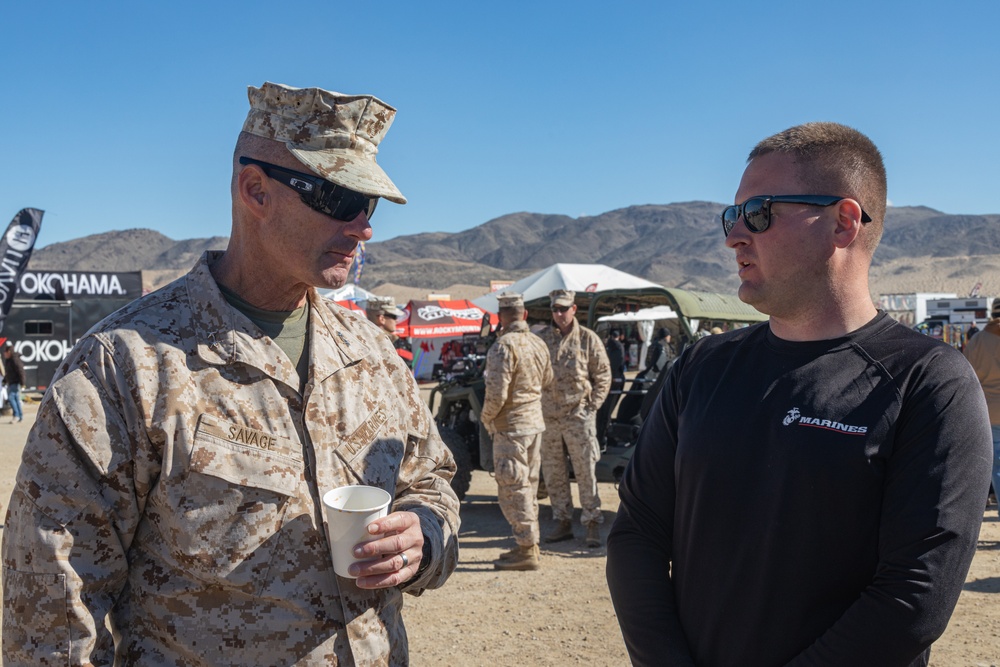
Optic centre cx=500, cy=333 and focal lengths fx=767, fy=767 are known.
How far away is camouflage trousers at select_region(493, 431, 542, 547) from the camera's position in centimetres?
592

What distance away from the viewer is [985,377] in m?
5.54

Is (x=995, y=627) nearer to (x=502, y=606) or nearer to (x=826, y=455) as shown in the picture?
(x=502, y=606)

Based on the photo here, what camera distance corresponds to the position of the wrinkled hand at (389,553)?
160 cm

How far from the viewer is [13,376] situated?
14305 millimetres

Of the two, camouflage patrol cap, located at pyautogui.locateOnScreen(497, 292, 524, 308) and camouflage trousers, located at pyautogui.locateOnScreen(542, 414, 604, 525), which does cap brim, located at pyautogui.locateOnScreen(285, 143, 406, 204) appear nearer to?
camouflage patrol cap, located at pyautogui.locateOnScreen(497, 292, 524, 308)


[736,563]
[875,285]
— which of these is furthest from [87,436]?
[875,285]

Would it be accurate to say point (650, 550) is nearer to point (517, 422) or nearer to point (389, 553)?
point (389, 553)

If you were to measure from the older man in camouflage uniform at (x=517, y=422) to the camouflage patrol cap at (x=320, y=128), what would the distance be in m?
4.20

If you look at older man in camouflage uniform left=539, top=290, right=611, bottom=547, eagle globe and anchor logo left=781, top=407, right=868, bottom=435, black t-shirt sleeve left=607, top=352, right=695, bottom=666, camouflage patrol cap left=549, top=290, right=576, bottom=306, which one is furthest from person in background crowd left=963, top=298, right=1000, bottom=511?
eagle globe and anchor logo left=781, top=407, right=868, bottom=435

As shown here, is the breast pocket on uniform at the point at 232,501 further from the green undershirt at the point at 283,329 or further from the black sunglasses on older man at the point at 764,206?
the black sunglasses on older man at the point at 764,206

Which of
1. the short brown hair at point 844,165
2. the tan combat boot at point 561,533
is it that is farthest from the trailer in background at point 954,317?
the short brown hair at point 844,165

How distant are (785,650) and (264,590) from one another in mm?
1104

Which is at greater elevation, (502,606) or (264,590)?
(264,590)

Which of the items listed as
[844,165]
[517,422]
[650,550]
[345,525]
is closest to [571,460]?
[517,422]
